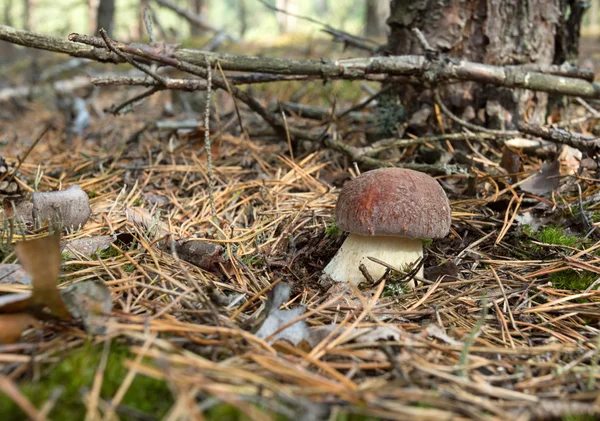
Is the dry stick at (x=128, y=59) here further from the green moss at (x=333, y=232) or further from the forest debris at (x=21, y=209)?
the green moss at (x=333, y=232)

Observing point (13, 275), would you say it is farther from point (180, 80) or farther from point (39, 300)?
point (180, 80)

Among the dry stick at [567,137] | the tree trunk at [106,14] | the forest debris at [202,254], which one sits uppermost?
the tree trunk at [106,14]

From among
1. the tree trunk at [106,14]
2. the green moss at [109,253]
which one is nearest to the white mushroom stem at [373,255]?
the green moss at [109,253]

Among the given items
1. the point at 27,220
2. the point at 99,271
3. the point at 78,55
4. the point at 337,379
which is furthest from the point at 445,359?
the point at 78,55

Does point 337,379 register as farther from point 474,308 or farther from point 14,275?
point 14,275

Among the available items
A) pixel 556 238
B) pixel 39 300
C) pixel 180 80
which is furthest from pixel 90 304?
pixel 556 238

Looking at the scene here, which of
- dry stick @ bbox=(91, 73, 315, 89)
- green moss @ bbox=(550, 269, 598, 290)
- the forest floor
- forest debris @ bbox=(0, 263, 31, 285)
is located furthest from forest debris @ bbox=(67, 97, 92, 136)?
green moss @ bbox=(550, 269, 598, 290)

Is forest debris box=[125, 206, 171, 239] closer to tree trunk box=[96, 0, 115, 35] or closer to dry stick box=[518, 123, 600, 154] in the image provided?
dry stick box=[518, 123, 600, 154]
